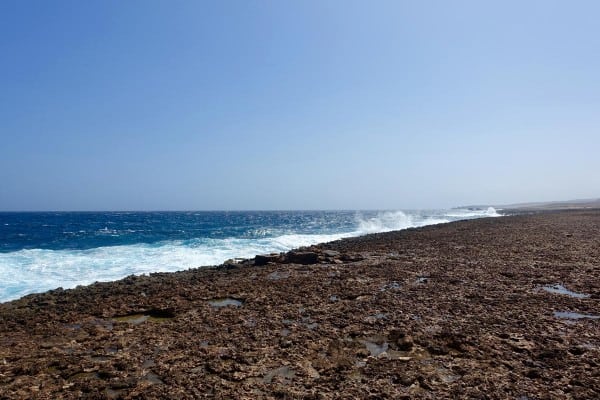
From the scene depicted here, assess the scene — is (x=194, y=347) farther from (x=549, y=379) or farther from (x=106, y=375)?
(x=549, y=379)

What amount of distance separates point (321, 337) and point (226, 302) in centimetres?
497

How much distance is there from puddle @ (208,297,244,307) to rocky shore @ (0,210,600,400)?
127 millimetres

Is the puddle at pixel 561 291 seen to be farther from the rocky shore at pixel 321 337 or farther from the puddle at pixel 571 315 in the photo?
the puddle at pixel 571 315

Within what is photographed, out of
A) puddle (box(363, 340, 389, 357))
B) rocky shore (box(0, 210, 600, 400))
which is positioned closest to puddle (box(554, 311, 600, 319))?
rocky shore (box(0, 210, 600, 400))

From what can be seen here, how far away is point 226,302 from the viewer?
12656mm

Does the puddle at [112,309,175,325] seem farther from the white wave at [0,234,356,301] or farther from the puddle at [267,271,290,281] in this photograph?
the white wave at [0,234,356,301]

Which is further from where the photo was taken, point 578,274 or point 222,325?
point 578,274

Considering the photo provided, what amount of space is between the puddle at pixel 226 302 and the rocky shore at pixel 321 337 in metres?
0.13

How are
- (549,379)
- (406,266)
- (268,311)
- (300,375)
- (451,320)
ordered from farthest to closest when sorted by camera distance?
1. (406,266)
2. (268,311)
3. (451,320)
4. (300,375)
5. (549,379)

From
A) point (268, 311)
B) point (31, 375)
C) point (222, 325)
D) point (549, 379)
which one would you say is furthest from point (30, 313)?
point (549, 379)

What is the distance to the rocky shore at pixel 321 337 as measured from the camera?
6.35m

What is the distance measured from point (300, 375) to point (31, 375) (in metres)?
5.01

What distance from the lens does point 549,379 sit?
20.5 feet

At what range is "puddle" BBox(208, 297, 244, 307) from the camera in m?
12.2
